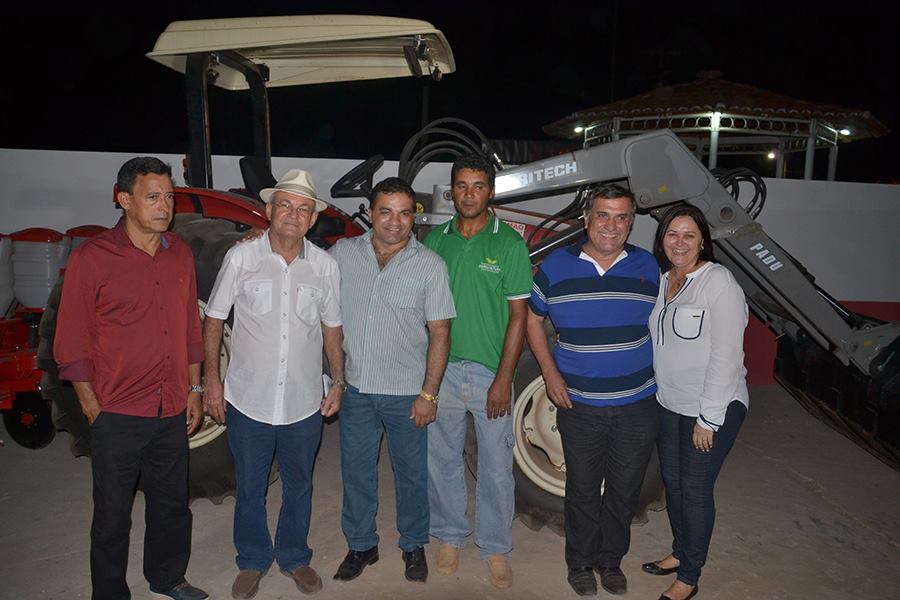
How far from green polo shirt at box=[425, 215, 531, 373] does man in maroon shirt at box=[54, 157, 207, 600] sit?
3.79 feet

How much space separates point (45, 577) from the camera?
3092mm

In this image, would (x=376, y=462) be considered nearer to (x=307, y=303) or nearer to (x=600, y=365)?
(x=307, y=303)

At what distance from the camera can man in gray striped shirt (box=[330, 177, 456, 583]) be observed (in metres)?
2.90

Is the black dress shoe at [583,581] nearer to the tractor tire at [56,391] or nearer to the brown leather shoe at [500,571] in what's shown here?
the brown leather shoe at [500,571]

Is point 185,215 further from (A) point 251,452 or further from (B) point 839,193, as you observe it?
(B) point 839,193

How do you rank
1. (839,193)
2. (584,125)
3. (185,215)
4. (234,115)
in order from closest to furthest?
(185,215) → (839,193) → (584,125) → (234,115)

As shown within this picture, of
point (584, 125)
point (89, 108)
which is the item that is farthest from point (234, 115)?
point (584, 125)

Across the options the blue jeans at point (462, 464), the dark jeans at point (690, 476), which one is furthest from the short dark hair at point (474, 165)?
the dark jeans at point (690, 476)

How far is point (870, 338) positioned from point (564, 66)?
3067cm

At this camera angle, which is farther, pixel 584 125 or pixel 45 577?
pixel 584 125

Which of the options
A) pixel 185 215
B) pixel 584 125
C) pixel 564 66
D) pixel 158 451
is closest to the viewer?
pixel 158 451

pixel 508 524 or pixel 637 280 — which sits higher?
pixel 637 280

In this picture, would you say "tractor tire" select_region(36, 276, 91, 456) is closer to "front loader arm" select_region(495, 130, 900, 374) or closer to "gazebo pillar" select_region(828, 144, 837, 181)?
"front loader arm" select_region(495, 130, 900, 374)

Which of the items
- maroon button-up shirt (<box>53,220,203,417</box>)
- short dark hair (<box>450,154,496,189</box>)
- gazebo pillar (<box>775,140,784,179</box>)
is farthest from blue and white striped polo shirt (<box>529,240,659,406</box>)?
gazebo pillar (<box>775,140,784,179</box>)
